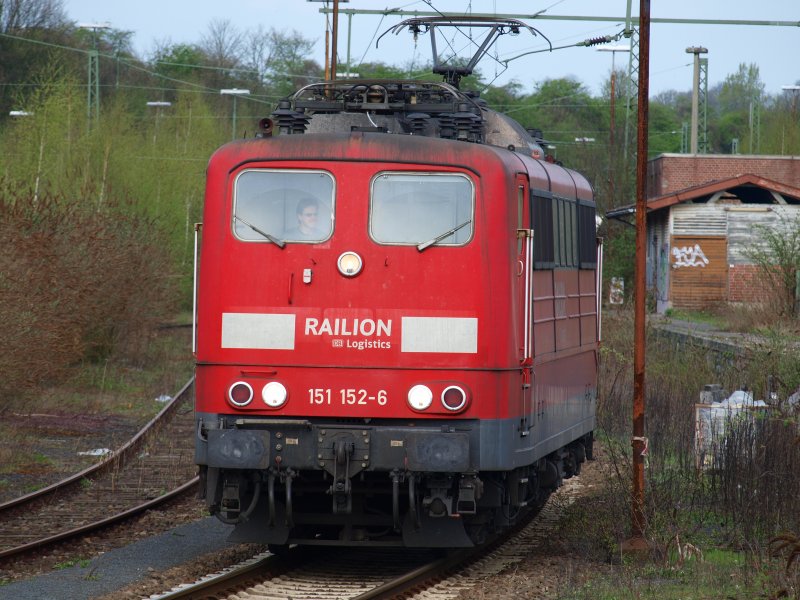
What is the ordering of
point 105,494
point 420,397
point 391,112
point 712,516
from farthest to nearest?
point 105,494
point 712,516
point 391,112
point 420,397

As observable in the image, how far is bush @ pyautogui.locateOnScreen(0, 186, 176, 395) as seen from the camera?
58.5 feet

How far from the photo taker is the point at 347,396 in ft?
31.0

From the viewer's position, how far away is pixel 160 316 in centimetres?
2842

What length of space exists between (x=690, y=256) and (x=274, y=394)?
3196 cm

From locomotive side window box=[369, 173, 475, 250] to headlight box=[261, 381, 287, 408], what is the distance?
4.04ft

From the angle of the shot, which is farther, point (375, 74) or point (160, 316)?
point (375, 74)

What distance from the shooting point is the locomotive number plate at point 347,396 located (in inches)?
372

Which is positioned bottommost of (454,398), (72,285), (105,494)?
(105,494)

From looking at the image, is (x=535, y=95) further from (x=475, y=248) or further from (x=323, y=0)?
(x=475, y=248)

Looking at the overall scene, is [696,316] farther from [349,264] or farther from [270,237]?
[270,237]

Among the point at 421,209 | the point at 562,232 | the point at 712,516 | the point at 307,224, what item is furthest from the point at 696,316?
the point at 307,224

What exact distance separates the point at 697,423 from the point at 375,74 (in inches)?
2059

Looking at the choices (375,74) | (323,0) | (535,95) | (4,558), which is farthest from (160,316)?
(535,95)

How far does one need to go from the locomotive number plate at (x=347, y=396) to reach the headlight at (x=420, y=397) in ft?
0.57
